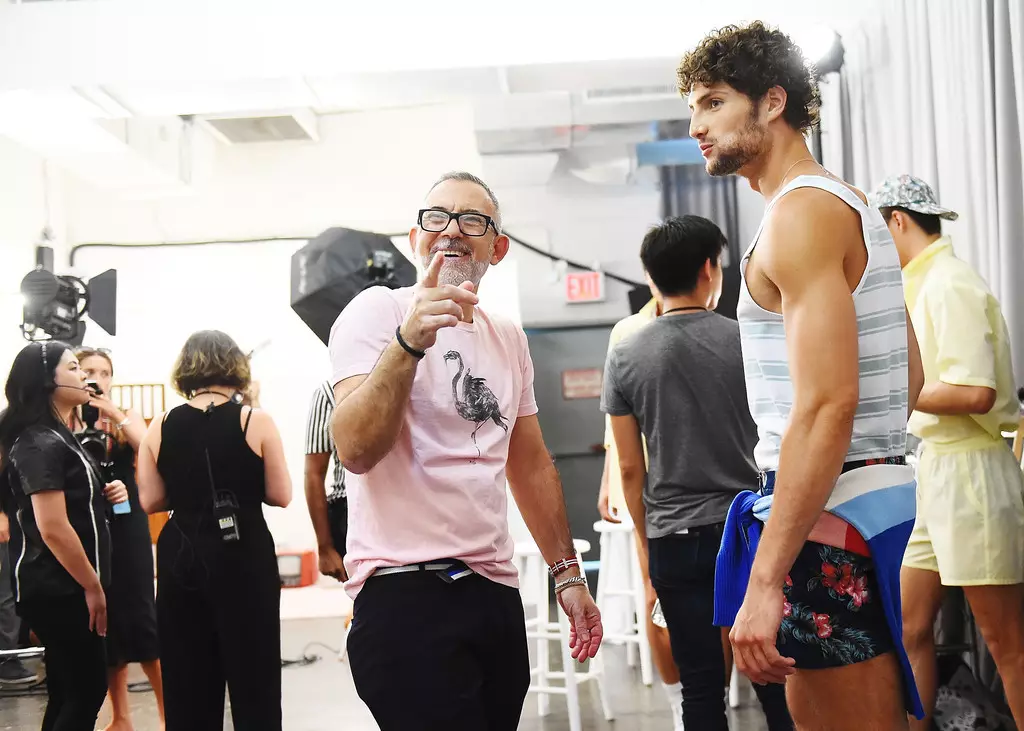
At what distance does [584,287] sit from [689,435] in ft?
14.8

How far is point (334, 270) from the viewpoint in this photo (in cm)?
372

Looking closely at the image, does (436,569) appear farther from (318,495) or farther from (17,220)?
(17,220)

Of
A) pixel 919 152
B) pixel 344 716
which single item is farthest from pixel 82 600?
pixel 919 152

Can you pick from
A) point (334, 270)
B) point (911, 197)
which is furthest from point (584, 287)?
point (911, 197)

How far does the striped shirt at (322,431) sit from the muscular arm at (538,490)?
153cm

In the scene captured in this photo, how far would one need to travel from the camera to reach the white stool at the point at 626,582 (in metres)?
4.21

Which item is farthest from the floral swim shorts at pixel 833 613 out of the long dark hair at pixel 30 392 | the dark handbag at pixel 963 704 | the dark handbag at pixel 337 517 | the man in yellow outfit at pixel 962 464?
the long dark hair at pixel 30 392

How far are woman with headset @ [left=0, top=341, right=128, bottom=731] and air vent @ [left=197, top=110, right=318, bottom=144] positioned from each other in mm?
4142

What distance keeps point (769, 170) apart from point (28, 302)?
186 inches

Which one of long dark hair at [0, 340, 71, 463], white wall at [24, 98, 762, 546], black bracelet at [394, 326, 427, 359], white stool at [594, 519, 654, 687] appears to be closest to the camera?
black bracelet at [394, 326, 427, 359]

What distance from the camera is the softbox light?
3719 mm

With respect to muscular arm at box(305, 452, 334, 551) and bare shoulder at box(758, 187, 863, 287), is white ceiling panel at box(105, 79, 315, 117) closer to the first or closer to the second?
muscular arm at box(305, 452, 334, 551)

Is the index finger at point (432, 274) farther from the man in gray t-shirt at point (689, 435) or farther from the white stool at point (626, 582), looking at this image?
the white stool at point (626, 582)

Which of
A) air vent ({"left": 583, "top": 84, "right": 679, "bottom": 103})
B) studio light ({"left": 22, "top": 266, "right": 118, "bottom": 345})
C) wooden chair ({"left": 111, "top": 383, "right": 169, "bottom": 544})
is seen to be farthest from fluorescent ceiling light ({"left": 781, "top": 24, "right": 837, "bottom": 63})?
wooden chair ({"left": 111, "top": 383, "right": 169, "bottom": 544})
